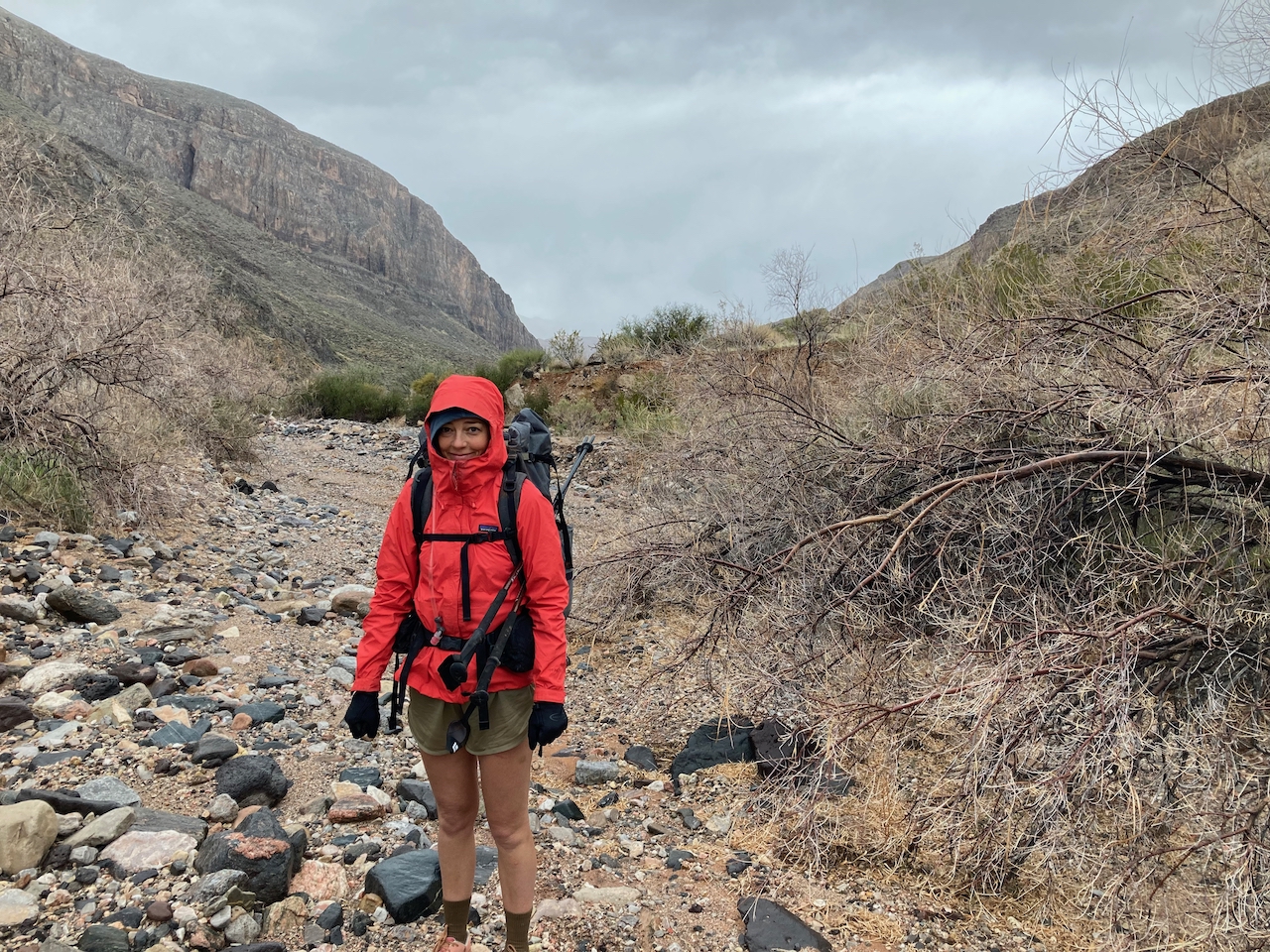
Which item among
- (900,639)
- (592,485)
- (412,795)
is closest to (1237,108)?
(900,639)

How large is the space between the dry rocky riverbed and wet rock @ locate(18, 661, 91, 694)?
12mm

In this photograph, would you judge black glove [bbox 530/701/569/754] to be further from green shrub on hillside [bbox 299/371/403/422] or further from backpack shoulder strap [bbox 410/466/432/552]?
green shrub on hillside [bbox 299/371/403/422]

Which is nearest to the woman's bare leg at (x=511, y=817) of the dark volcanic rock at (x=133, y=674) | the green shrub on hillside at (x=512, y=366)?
the dark volcanic rock at (x=133, y=674)

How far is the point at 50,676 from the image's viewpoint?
3904 millimetres

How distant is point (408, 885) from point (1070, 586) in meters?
3.33

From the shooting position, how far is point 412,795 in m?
3.53

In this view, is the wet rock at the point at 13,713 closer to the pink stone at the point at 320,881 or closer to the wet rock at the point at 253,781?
the wet rock at the point at 253,781

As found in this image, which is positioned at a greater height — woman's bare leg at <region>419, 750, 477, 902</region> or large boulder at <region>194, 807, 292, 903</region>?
woman's bare leg at <region>419, 750, 477, 902</region>

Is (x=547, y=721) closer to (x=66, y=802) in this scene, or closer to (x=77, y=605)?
(x=66, y=802)

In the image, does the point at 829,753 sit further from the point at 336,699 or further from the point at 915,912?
the point at 336,699

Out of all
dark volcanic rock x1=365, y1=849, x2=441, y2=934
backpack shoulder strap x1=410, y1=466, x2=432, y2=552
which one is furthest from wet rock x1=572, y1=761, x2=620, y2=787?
backpack shoulder strap x1=410, y1=466, x2=432, y2=552

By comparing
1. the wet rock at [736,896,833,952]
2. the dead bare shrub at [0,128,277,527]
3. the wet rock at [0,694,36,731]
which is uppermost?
the dead bare shrub at [0,128,277,527]

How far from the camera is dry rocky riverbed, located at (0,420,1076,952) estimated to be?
8.57ft

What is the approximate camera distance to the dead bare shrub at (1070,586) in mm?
2824
